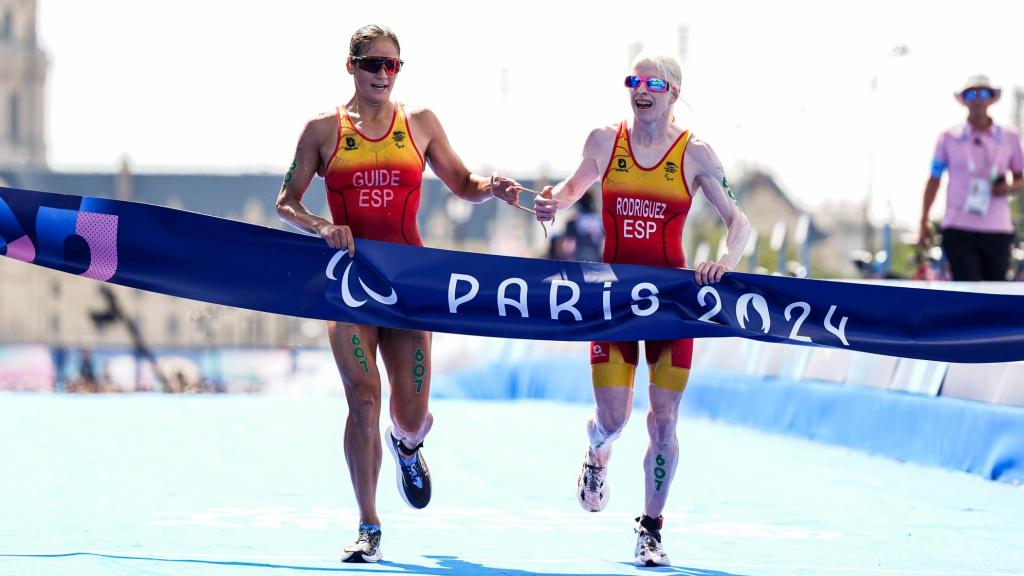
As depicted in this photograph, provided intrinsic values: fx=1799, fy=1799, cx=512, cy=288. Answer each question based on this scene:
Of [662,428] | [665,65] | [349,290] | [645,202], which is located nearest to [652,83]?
[665,65]

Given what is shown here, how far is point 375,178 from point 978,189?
20.6ft

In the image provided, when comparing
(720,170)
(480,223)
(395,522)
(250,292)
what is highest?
(480,223)

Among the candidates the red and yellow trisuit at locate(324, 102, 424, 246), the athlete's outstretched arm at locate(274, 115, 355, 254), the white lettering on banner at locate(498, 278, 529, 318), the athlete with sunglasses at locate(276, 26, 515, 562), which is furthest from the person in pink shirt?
the athlete's outstretched arm at locate(274, 115, 355, 254)

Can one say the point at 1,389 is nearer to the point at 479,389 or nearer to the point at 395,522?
the point at 479,389

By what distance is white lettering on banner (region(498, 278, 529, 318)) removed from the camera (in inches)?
332

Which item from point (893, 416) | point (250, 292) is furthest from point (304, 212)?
point (893, 416)

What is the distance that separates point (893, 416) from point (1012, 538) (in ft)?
14.3

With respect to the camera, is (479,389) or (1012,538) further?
(479,389)

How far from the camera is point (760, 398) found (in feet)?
52.5

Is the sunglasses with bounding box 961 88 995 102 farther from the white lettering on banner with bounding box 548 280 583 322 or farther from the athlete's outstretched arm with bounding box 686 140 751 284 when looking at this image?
the white lettering on banner with bounding box 548 280 583 322

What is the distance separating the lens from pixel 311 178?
26.4ft

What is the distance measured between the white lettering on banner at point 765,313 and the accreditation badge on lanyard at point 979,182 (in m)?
4.74

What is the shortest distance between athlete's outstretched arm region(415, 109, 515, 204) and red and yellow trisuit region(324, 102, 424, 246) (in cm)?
12

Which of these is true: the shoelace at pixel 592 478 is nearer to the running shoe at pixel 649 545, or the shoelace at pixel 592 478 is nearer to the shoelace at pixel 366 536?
the running shoe at pixel 649 545
